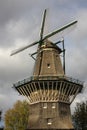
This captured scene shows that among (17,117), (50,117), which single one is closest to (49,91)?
(50,117)

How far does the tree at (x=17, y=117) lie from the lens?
202 ft

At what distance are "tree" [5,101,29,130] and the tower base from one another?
61.3 feet

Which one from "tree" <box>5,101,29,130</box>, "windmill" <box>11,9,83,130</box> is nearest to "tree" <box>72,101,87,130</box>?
"tree" <box>5,101,29,130</box>

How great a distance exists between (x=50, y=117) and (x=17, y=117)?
21.1m

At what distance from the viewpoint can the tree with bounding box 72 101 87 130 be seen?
56.2 meters

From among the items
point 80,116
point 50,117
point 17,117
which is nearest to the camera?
point 50,117

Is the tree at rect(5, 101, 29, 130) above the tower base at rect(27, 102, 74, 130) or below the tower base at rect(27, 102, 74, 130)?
above

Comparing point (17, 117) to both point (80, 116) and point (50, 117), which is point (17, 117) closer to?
point (80, 116)

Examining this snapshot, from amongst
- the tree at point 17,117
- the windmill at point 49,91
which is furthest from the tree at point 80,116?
the windmill at point 49,91

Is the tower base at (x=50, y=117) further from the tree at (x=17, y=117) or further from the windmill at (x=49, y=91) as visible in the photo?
the tree at (x=17, y=117)

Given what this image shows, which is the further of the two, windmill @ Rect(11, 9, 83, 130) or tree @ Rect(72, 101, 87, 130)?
tree @ Rect(72, 101, 87, 130)

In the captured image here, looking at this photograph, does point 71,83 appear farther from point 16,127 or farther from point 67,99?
point 16,127

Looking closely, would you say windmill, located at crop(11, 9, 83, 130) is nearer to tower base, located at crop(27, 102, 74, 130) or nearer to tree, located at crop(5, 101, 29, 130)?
tower base, located at crop(27, 102, 74, 130)

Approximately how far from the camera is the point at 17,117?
62.4m
